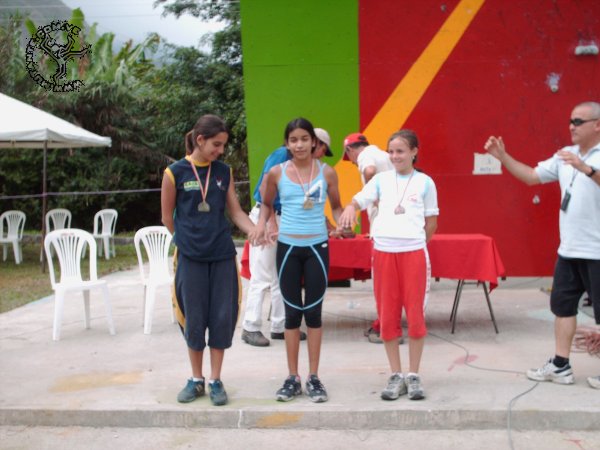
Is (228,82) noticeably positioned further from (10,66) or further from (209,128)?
(209,128)

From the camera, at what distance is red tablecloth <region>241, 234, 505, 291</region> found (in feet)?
19.9

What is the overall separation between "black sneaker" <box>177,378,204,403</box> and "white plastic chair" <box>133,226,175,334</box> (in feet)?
7.06

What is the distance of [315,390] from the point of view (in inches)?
185

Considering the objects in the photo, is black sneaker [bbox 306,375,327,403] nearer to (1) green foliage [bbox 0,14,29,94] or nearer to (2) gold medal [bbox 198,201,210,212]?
(2) gold medal [bbox 198,201,210,212]

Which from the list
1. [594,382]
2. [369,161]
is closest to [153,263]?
[369,161]

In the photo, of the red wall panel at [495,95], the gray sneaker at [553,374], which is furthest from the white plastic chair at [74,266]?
the gray sneaker at [553,374]

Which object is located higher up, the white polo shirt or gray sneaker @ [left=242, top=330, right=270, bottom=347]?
the white polo shirt

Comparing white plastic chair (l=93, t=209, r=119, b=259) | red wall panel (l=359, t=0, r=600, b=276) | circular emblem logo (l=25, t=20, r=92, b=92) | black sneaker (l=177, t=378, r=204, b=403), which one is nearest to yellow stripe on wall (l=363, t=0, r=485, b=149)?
red wall panel (l=359, t=0, r=600, b=276)

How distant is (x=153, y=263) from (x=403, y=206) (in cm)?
329

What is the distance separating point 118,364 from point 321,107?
378 centimetres

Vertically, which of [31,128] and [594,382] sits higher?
[31,128]

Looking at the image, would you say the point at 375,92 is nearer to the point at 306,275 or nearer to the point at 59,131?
the point at 306,275

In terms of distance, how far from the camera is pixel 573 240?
475 centimetres

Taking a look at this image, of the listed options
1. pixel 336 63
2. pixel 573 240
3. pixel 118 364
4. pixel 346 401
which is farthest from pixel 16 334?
pixel 573 240
